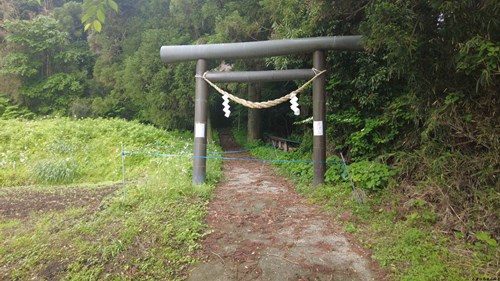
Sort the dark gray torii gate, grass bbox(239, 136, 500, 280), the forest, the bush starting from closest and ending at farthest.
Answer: grass bbox(239, 136, 500, 280) → the forest → the dark gray torii gate → the bush

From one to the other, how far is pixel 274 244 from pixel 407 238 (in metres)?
1.68

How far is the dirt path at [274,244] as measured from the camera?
3.04m

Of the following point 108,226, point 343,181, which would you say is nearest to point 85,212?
point 108,226

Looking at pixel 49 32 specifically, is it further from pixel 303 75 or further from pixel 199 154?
pixel 303 75

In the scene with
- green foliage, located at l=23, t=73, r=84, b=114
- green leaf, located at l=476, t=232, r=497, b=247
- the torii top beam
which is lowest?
green leaf, located at l=476, t=232, r=497, b=247

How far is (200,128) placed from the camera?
6141mm

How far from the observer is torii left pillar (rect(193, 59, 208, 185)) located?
6082 millimetres

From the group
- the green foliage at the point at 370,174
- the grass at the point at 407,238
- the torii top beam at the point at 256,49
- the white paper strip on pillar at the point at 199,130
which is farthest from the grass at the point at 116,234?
the green foliage at the point at 370,174

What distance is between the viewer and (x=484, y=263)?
287 cm

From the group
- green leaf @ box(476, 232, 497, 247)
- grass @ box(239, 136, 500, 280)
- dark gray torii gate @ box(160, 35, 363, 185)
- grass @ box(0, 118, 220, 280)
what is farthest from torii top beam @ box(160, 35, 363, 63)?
green leaf @ box(476, 232, 497, 247)

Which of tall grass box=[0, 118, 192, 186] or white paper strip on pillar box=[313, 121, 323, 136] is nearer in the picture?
white paper strip on pillar box=[313, 121, 323, 136]

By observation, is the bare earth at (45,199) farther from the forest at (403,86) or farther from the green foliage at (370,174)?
the green foliage at (370,174)

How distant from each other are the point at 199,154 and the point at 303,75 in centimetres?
284

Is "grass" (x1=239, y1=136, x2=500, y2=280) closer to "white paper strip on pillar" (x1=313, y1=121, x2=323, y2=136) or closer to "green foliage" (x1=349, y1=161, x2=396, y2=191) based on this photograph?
"green foliage" (x1=349, y1=161, x2=396, y2=191)
